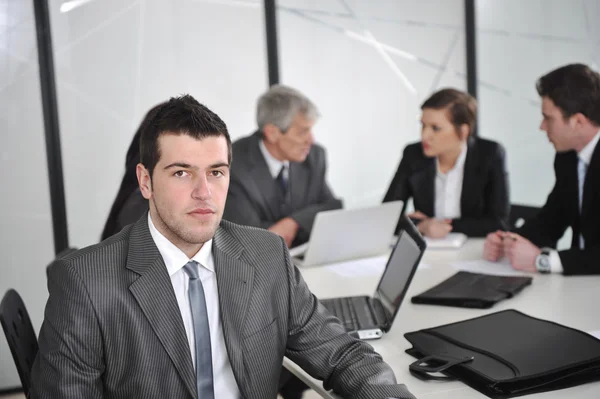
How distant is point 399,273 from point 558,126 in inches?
45.7

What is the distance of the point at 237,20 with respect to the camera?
4.56 metres

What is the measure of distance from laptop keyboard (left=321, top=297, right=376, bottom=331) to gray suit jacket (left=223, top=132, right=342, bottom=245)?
1.01 meters

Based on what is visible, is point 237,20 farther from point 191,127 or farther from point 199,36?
point 191,127

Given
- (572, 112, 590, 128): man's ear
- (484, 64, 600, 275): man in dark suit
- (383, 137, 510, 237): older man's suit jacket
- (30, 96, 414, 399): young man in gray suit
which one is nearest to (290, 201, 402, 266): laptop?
(484, 64, 600, 275): man in dark suit

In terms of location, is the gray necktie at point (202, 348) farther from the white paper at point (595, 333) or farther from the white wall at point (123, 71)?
the white wall at point (123, 71)

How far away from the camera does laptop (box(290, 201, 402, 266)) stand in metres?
2.84

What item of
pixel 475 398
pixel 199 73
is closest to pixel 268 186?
pixel 199 73

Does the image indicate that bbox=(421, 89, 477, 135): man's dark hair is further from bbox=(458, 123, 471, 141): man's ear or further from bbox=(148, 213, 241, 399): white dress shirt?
bbox=(148, 213, 241, 399): white dress shirt

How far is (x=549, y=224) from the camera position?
3.11m

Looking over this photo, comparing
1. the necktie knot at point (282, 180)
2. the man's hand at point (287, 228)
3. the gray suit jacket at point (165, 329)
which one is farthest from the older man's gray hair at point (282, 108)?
the gray suit jacket at point (165, 329)

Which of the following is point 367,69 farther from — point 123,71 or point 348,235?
point 348,235

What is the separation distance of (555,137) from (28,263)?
3.05 metres

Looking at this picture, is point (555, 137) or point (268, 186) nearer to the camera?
point (555, 137)

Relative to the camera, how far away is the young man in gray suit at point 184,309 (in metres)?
1.55
